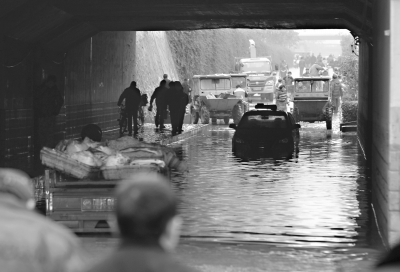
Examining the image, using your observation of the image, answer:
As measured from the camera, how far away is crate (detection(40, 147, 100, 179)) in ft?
38.4

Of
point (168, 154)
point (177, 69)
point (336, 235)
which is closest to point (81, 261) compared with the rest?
point (336, 235)

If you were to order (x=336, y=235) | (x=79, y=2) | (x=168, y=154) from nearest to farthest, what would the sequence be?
1. (x=336, y=235)
2. (x=168, y=154)
3. (x=79, y=2)

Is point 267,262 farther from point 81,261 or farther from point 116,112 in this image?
point 116,112

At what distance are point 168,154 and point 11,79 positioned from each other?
7.63m

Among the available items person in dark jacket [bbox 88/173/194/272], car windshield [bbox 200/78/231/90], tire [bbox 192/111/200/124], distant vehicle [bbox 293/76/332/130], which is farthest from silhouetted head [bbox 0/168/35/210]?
car windshield [bbox 200/78/231/90]

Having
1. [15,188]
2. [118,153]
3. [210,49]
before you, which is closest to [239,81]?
[210,49]

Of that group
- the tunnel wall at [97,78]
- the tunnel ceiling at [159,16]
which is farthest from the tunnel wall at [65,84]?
the tunnel ceiling at [159,16]

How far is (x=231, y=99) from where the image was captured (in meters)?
41.7

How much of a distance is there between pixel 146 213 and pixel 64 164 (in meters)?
8.52

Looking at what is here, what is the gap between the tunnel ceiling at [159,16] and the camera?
798 inches

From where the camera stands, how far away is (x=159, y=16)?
2473cm

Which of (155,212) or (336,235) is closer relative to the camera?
(155,212)

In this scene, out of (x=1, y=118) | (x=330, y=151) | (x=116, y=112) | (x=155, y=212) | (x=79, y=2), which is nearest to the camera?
(x=155, y=212)

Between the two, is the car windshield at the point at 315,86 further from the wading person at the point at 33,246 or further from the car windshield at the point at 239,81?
the wading person at the point at 33,246
